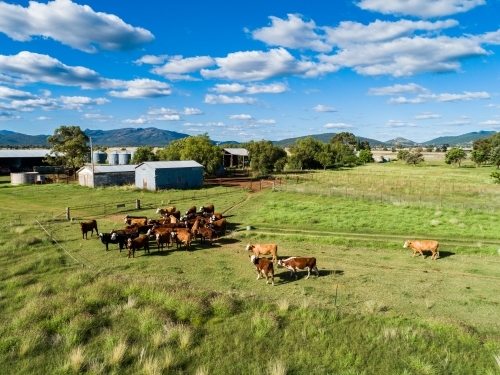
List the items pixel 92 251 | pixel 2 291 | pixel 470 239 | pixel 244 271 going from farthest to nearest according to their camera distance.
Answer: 1. pixel 470 239
2. pixel 92 251
3. pixel 244 271
4. pixel 2 291

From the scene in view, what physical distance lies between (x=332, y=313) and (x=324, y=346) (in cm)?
184

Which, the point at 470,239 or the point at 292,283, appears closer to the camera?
the point at 292,283

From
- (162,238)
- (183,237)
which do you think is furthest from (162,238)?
(183,237)

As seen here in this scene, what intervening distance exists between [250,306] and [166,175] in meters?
36.4

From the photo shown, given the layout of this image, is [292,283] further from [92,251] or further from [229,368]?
[92,251]

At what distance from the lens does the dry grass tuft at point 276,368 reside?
301 inches

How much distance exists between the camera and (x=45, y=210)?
3159 cm

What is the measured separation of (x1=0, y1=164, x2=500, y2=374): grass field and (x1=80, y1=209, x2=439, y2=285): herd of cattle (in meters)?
0.58

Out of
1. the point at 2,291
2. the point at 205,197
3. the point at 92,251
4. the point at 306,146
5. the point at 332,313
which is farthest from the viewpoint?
the point at 306,146

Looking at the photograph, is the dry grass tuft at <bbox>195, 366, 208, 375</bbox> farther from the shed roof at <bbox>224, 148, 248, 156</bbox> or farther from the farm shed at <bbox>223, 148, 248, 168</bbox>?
the shed roof at <bbox>224, 148, 248, 156</bbox>

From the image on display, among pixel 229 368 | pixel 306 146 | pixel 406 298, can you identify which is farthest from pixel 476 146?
pixel 229 368

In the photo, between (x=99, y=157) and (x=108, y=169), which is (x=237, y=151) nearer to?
(x=108, y=169)

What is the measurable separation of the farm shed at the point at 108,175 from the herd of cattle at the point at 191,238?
2454 cm

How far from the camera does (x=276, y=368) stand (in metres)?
7.82
